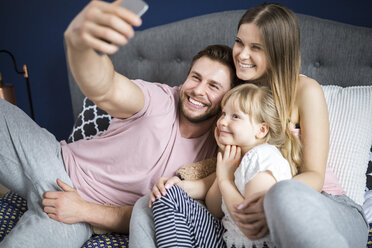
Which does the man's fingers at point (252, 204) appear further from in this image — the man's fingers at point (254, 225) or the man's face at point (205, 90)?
the man's face at point (205, 90)

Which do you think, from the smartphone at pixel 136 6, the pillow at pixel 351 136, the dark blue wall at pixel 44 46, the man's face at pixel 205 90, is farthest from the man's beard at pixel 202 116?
the dark blue wall at pixel 44 46

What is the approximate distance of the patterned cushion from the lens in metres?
1.30

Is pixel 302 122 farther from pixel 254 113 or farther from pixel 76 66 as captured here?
pixel 76 66

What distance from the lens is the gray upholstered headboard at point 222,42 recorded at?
1677mm

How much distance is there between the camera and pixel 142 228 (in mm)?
1144

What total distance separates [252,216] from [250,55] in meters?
0.61

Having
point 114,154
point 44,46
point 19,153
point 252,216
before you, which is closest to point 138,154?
point 114,154

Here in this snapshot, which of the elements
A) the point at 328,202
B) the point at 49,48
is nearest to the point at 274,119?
the point at 328,202

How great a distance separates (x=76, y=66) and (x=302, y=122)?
790mm

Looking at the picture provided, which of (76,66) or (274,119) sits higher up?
(76,66)

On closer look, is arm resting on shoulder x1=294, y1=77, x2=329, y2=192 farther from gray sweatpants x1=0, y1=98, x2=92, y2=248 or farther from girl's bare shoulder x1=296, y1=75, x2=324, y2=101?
gray sweatpants x1=0, y1=98, x2=92, y2=248

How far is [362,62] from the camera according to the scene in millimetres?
1673

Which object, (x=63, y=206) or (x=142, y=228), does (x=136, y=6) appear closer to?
(x=142, y=228)

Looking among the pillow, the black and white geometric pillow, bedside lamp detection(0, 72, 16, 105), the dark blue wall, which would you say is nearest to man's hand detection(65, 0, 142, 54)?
the pillow
